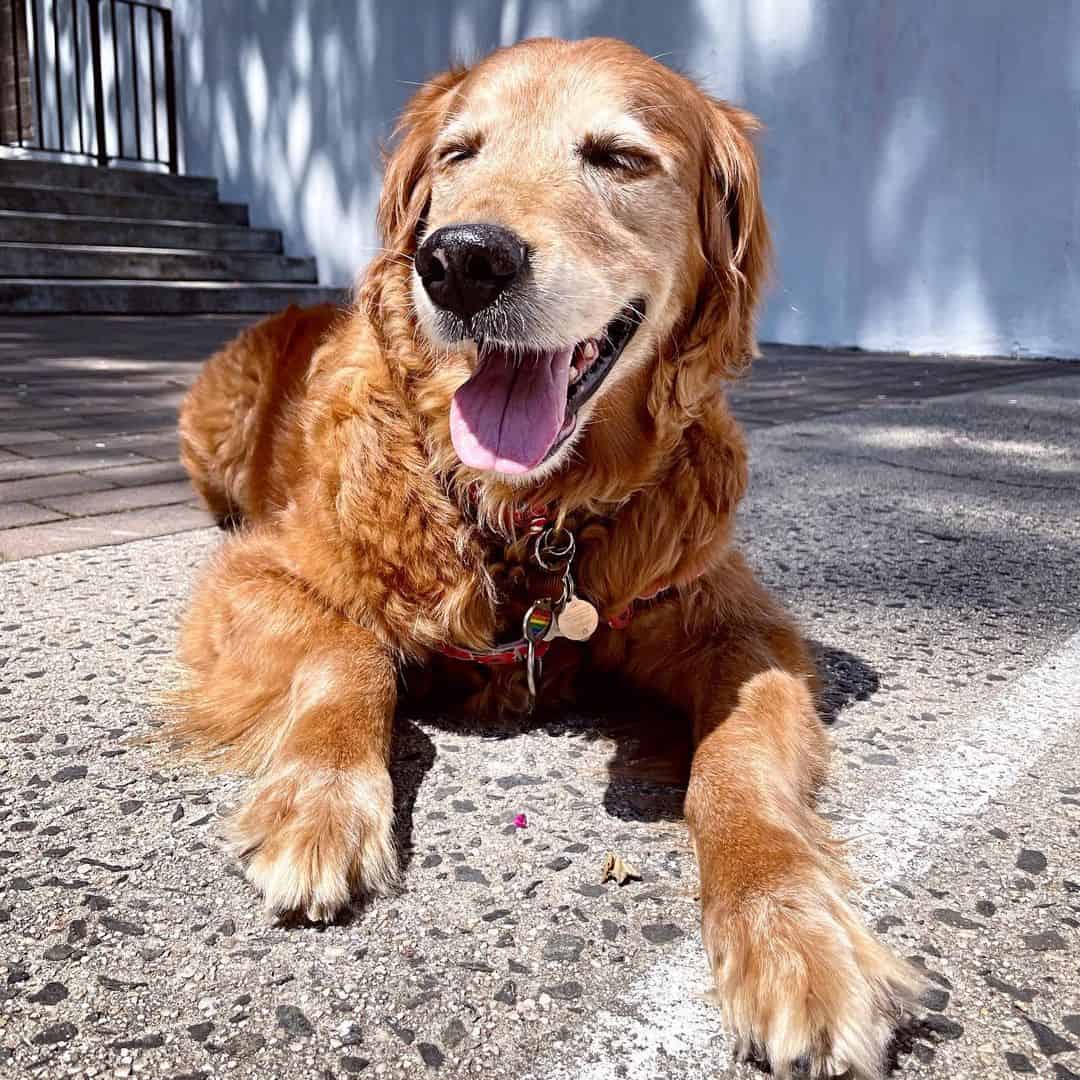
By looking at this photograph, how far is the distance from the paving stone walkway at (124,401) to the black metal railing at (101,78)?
15.7ft

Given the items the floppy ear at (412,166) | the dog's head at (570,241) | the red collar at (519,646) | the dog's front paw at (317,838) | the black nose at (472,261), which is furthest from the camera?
the floppy ear at (412,166)

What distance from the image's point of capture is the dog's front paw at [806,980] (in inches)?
55.6

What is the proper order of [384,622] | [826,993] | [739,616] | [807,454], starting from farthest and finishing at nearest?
[807,454] < [739,616] < [384,622] < [826,993]

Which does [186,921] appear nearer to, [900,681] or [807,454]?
[900,681]

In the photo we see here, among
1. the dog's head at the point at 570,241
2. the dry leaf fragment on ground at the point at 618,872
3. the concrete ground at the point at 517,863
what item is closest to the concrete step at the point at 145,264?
the concrete ground at the point at 517,863

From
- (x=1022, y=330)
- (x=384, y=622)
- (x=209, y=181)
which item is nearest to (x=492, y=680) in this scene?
(x=384, y=622)

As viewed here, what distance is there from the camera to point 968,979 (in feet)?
5.17

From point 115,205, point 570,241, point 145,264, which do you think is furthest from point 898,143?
point 115,205

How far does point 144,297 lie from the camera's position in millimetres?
11734

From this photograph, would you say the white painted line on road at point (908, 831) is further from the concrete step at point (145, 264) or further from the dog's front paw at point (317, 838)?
the concrete step at point (145, 264)

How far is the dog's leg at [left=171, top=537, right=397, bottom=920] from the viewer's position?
1735 millimetres

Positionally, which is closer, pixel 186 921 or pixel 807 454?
pixel 186 921

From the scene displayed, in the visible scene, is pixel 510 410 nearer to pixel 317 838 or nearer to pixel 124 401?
pixel 317 838

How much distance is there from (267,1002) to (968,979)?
98 cm
